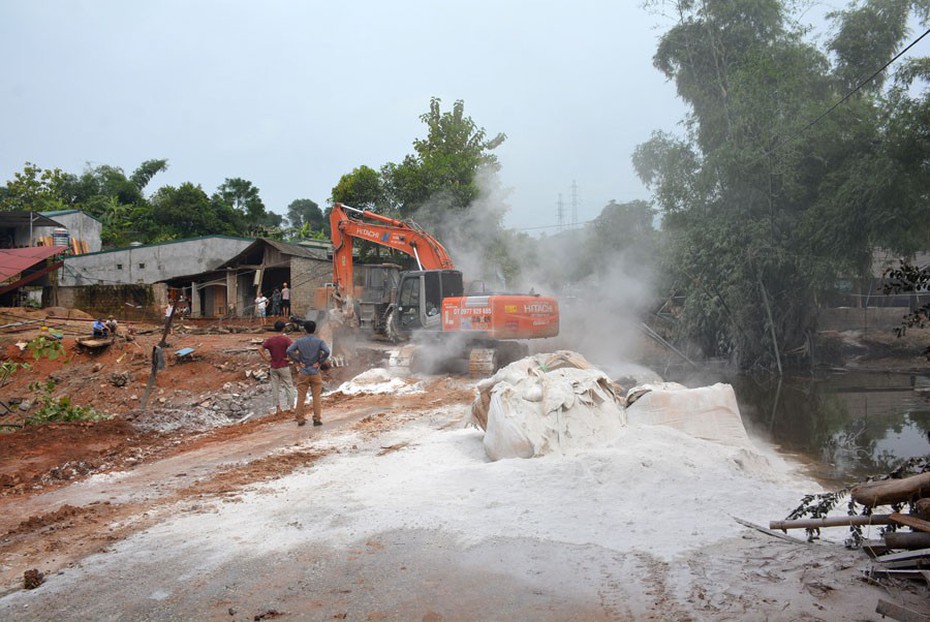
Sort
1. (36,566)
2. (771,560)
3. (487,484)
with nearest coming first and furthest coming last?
1. (771,560)
2. (36,566)
3. (487,484)

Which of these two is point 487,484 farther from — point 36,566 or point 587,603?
point 36,566

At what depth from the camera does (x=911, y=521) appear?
10.3 feet

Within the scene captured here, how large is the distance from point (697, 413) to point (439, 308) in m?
9.97

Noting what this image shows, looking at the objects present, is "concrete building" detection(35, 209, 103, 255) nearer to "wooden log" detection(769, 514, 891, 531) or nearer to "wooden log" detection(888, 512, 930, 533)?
"wooden log" detection(769, 514, 891, 531)

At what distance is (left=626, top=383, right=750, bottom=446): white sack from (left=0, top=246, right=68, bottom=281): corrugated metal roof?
19.7 m

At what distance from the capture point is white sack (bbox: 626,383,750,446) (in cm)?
702

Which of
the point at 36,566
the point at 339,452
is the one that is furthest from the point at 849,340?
the point at 36,566

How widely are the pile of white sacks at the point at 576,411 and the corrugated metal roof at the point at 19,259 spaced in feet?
60.8

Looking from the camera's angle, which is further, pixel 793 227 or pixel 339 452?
pixel 793 227

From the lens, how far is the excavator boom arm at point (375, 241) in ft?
56.6

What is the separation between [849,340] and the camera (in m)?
23.3

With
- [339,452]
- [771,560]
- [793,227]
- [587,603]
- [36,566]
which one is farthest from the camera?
[793,227]

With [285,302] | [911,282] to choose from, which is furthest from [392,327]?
[911,282]

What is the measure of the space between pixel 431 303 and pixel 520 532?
39.3 ft
